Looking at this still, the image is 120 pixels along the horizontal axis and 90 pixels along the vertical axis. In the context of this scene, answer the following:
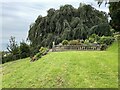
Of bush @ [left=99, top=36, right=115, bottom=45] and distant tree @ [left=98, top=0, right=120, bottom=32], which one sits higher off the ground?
distant tree @ [left=98, top=0, right=120, bottom=32]

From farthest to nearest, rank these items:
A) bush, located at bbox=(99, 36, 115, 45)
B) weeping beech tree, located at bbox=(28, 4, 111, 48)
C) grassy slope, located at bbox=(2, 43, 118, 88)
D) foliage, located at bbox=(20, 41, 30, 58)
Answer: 1. foliage, located at bbox=(20, 41, 30, 58)
2. weeping beech tree, located at bbox=(28, 4, 111, 48)
3. bush, located at bbox=(99, 36, 115, 45)
4. grassy slope, located at bbox=(2, 43, 118, 88)

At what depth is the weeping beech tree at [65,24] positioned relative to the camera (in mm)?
25516

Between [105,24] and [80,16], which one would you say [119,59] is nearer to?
[105,24]

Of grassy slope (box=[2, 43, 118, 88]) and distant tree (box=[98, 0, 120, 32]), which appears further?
distant tree (box=[98, 0, 120, 32])

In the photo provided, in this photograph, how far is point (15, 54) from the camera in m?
27.9

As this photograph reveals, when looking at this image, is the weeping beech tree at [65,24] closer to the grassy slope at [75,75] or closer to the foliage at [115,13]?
the foliage at [115,13]

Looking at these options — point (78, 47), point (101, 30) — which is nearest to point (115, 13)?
point (78, 47)

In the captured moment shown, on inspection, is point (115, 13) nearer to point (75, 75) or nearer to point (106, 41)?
point (106, 41)

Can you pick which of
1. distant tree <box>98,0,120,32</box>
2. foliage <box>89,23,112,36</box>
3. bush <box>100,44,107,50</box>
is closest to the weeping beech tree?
foliage <box>89,23,112,36</box>

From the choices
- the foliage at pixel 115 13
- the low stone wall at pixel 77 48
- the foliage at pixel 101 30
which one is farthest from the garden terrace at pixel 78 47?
the foliage at pixel 101 30

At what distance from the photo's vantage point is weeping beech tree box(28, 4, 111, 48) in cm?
2552

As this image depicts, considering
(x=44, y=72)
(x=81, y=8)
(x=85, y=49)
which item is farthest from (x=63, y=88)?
(x=81, y=8)

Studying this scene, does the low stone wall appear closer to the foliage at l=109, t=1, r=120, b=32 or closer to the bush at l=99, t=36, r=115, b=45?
the bush at l=99, t=36, r=115, b=45

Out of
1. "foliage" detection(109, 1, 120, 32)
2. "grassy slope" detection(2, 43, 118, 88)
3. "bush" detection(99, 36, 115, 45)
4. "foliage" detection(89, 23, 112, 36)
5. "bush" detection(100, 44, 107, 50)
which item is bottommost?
"grassy slope" detection(2, 43, 118, 88)
